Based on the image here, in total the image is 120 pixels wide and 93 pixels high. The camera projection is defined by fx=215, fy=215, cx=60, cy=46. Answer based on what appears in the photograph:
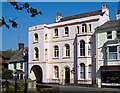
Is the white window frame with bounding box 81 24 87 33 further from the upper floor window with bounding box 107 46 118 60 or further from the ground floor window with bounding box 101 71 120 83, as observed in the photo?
the ground floor window with bounding box 101 71 120 83

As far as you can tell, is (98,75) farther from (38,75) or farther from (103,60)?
(38,75)

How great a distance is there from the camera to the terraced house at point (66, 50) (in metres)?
30.8

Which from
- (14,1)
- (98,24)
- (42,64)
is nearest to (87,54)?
(98,24)

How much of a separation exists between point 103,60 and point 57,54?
8.85 meters

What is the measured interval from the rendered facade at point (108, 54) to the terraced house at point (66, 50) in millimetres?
1204

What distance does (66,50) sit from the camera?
3409 centimetres

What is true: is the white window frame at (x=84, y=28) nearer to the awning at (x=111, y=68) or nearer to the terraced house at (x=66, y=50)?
the terraced house at (x=66, y=50)

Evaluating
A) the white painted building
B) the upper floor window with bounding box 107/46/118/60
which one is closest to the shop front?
the upper floor window with bounding box 107/46/118/60

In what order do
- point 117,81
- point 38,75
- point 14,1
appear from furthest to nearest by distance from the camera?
point 38,75 → point 117,81 → point 14,1

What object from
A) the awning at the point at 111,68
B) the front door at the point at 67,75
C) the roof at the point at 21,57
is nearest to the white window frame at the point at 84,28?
the front door at the point at 67,75

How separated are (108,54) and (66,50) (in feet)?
26.1

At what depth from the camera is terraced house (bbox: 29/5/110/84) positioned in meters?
30.8

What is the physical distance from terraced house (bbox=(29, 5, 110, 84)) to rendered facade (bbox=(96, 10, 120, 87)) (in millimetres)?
1204

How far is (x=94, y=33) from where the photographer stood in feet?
101
